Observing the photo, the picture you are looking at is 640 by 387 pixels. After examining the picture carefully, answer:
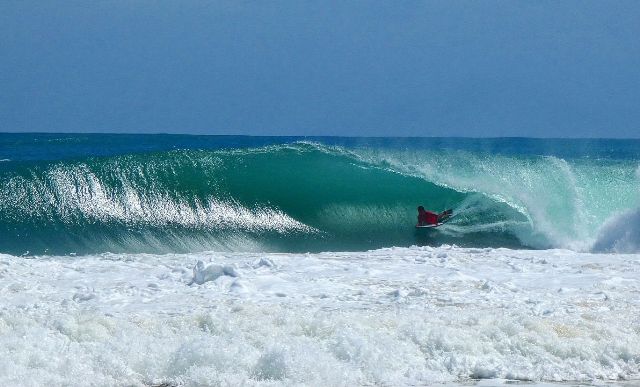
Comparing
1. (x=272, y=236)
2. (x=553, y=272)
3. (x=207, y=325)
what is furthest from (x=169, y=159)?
(x=207, y=325)

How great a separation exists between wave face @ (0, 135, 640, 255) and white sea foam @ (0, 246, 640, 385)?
12.8 feet

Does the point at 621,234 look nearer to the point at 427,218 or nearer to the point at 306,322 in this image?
the point at 427,218

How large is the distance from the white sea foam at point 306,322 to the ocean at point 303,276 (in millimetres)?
20

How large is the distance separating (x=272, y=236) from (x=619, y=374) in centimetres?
814

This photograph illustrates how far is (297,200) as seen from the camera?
51.1 ft

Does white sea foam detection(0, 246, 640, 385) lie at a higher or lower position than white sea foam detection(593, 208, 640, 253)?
lower

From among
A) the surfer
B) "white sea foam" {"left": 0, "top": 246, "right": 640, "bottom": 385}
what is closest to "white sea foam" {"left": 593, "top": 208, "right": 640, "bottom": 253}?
the surfer

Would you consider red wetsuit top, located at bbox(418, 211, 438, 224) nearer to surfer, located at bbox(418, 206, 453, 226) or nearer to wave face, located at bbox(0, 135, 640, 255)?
surfer, located at bbox(418, 206, 453, 226)

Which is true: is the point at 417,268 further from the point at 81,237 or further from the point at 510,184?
the point at 510,184

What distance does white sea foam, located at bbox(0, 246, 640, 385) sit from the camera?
19.2 ft

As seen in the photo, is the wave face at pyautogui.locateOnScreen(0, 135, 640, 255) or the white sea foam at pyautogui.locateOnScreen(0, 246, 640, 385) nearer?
the white sea foam at pyautogui.locateOnScreen(0, 246, 640, 385)

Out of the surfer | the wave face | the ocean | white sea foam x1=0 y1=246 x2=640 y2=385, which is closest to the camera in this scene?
white sea foam x1=0 y1=246 x2=640 y2=385

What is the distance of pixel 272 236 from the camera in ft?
45.4

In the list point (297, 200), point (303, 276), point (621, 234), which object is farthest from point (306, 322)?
point (297, 200)
